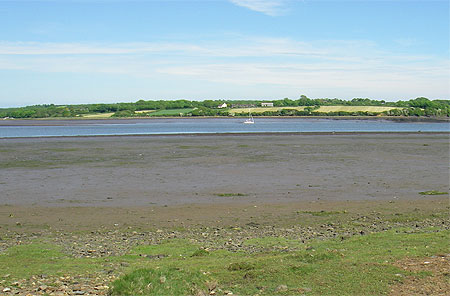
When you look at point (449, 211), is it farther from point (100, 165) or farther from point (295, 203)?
point (100, 165)

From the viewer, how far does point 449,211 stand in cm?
1622

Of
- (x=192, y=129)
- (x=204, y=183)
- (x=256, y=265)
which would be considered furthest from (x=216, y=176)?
(x=192, y=129)

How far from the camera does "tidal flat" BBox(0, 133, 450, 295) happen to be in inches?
325

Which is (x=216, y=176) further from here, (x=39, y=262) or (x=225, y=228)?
(x=39, y=262)

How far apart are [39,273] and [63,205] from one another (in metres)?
9.77

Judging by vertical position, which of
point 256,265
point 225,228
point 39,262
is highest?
point 256,265

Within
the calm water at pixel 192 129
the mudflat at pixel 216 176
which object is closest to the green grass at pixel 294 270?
the mudflat at pixel 216 176

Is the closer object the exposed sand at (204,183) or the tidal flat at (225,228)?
the tidal flat at (225,228)

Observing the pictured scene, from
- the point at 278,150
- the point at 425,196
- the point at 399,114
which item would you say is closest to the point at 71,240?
the point at 425,196

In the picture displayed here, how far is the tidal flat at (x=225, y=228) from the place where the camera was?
825cm

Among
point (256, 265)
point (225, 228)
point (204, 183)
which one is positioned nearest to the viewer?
point (256, 265)

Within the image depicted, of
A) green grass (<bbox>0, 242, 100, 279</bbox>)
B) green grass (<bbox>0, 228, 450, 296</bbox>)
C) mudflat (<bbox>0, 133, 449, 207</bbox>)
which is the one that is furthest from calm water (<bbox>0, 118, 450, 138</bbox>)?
green grass (<bbox>0, 228, 450, 296</bbox>)

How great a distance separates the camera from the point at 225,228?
A: 46.3 feet

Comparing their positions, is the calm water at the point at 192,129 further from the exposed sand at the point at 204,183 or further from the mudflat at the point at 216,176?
the exposed sand at the point at 204,183
